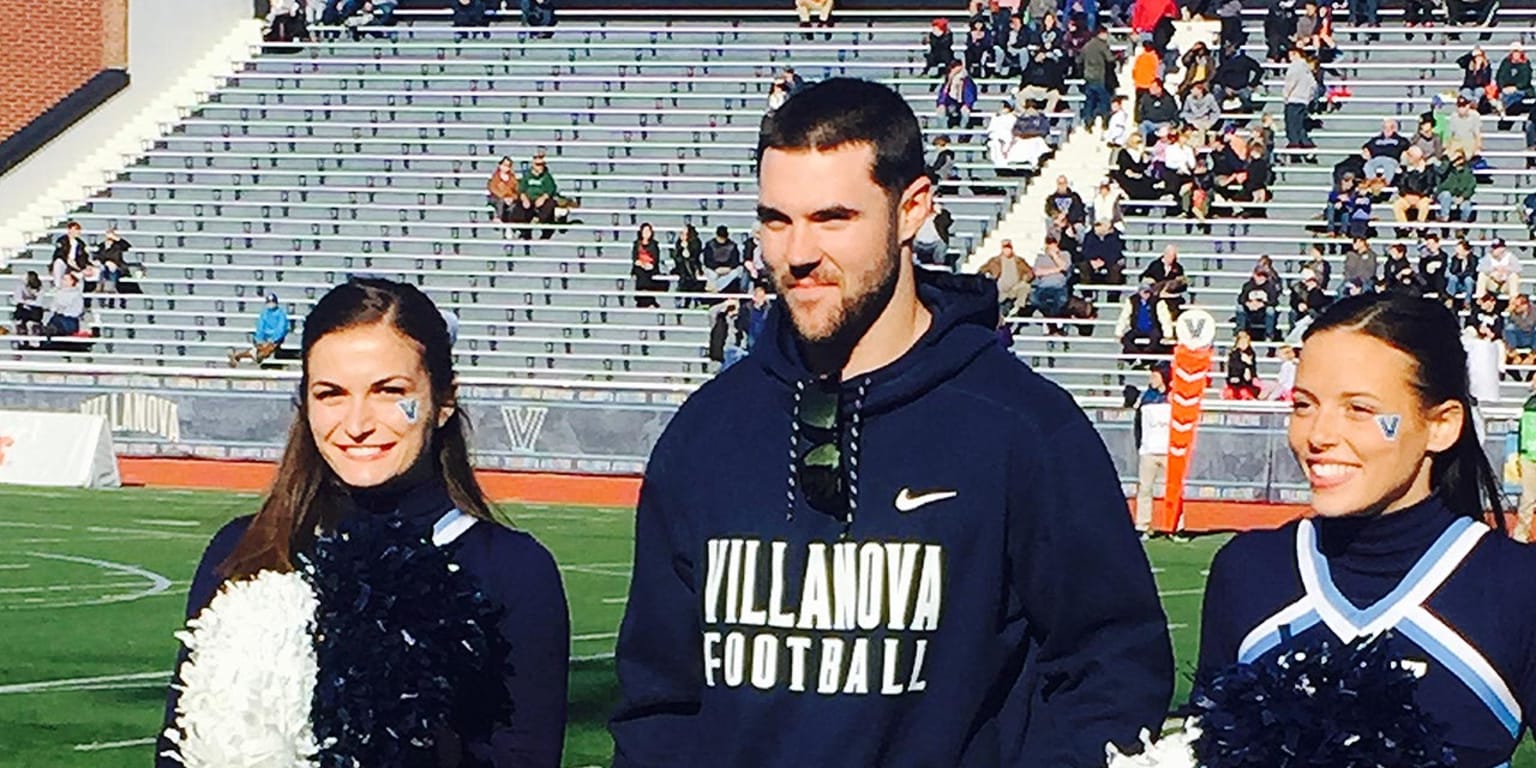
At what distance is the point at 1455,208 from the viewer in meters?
24.9

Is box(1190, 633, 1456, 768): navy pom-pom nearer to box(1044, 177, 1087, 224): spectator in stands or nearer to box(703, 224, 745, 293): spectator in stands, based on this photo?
box(1044, 177, 1087, 224): spectator in stands

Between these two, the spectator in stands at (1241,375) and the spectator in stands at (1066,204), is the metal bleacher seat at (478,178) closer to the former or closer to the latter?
the spectator in stands at (1066,204)

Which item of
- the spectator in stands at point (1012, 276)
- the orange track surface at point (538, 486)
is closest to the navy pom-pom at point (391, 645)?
the orange track surface at point (538, 486)

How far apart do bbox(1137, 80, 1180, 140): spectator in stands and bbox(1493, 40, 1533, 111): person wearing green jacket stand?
3.06 metres

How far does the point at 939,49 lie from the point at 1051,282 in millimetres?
5326

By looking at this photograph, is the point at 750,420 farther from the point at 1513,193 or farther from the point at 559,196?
the point at 559,196

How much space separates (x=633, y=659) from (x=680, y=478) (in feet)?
0.83

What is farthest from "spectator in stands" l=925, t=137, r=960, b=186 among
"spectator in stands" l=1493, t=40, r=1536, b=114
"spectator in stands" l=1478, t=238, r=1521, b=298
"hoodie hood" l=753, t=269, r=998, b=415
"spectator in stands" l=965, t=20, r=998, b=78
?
"hoodie hood" l=753, t=269, r=998, b=415

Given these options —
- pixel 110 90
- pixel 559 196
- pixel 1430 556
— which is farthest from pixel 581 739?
pixel 110 90

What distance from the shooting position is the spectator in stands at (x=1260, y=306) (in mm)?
23609

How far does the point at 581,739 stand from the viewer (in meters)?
9.20

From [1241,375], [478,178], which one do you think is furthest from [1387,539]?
[478,178]

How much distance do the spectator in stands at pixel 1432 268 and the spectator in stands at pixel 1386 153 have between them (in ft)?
7.69

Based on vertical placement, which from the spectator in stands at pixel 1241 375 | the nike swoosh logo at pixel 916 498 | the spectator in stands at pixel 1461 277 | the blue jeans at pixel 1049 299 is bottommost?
the spectator in stands at pixel 1241 375
